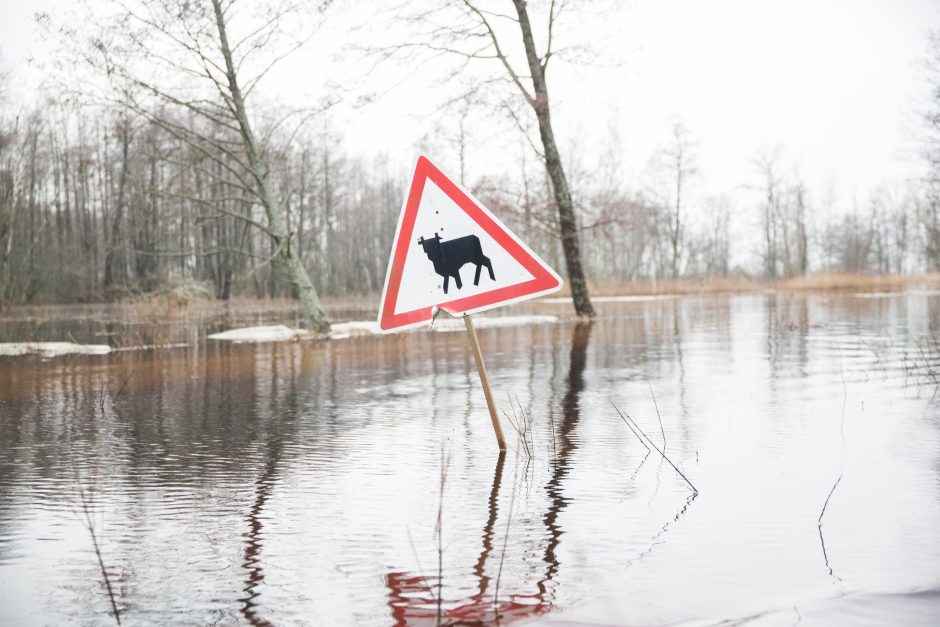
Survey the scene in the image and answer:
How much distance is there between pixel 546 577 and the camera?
2.69m

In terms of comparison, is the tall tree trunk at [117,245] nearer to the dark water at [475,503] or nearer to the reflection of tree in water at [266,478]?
the reflection of tree in water at [266,478]

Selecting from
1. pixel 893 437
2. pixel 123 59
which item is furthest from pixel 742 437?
pixel 123 59

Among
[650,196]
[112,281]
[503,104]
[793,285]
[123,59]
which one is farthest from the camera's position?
[650,196]

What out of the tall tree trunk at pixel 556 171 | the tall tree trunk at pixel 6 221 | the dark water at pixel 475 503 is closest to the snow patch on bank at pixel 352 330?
the tall tree trunk at pixel 556 171

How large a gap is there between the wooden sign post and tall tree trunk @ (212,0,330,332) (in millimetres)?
11545

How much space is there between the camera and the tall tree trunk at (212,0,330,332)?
→ 1623cm

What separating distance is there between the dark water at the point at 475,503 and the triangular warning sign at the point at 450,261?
A: 919 millimetres

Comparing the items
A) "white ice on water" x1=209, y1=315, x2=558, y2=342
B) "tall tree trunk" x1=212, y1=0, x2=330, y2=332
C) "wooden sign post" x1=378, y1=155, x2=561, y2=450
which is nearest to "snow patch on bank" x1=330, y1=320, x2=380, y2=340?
"white ice on water" x1=209, y1=315, x2=558, y2=342

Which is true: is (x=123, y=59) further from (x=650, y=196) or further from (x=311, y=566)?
(x=650, y=196)

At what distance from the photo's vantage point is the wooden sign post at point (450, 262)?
4703 mm

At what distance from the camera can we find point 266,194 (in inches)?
673

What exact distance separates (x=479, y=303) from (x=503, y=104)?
16261mm

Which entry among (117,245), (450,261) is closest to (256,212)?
(117,245)

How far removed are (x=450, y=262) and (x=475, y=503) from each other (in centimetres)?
Result: 156
